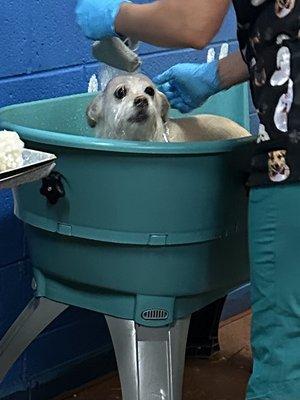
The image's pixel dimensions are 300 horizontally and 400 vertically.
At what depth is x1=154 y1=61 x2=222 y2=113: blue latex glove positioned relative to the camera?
140cm

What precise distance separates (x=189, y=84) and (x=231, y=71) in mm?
85

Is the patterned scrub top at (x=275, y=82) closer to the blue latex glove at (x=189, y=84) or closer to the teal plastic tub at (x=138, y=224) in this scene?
the teal plastic tub at (x=138, y=224)

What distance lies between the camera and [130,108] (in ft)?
4.81

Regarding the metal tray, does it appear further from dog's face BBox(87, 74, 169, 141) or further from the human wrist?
dog's face BBox(87, 74, 169, 141)

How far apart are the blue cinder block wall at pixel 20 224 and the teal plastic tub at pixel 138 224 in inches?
6.9

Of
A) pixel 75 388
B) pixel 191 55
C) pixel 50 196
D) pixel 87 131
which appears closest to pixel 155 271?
pixel 50 196

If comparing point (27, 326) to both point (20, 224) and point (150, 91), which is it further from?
point (150, 91)

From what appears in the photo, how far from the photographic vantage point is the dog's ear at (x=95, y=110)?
150 centimetres

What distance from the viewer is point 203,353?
6.16ft

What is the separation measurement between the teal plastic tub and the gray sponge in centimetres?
19

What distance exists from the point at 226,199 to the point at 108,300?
0.25m

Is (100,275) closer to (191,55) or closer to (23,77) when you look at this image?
(23,77)

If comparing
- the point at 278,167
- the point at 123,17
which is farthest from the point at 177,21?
the point at 278,167

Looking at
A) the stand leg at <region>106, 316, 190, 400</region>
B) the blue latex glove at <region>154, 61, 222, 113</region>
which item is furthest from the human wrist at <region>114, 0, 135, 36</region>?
the stand leg at <region>106, 316, 190, 400</region>
